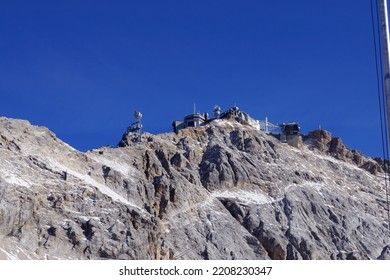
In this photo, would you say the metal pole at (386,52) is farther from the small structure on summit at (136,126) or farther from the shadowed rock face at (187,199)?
the small structure on summit at (136,126)

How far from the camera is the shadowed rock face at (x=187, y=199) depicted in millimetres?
72125

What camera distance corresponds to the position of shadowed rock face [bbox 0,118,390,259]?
237ft

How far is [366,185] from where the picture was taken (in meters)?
116

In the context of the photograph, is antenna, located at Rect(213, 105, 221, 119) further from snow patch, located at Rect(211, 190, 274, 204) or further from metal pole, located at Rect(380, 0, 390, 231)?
metal pole, located at Rect(380, 0, 390, 231)

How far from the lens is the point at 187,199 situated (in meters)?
89.8

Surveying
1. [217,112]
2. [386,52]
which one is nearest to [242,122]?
[217,112]

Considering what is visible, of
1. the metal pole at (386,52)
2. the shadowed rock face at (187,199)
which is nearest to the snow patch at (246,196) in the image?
the shadowed rock face at (187,199)

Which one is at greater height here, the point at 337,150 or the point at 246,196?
the point at 337,150

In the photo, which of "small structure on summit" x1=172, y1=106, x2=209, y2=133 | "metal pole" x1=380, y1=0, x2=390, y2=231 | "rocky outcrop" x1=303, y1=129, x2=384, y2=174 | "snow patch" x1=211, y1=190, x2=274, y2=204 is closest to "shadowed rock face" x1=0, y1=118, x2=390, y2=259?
"snow patch" x1=211, y1=190, x2=274, y2=204

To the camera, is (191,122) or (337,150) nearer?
(191,122)

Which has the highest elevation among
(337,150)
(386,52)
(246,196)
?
(337,150)

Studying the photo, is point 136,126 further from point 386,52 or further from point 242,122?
point 386,52
